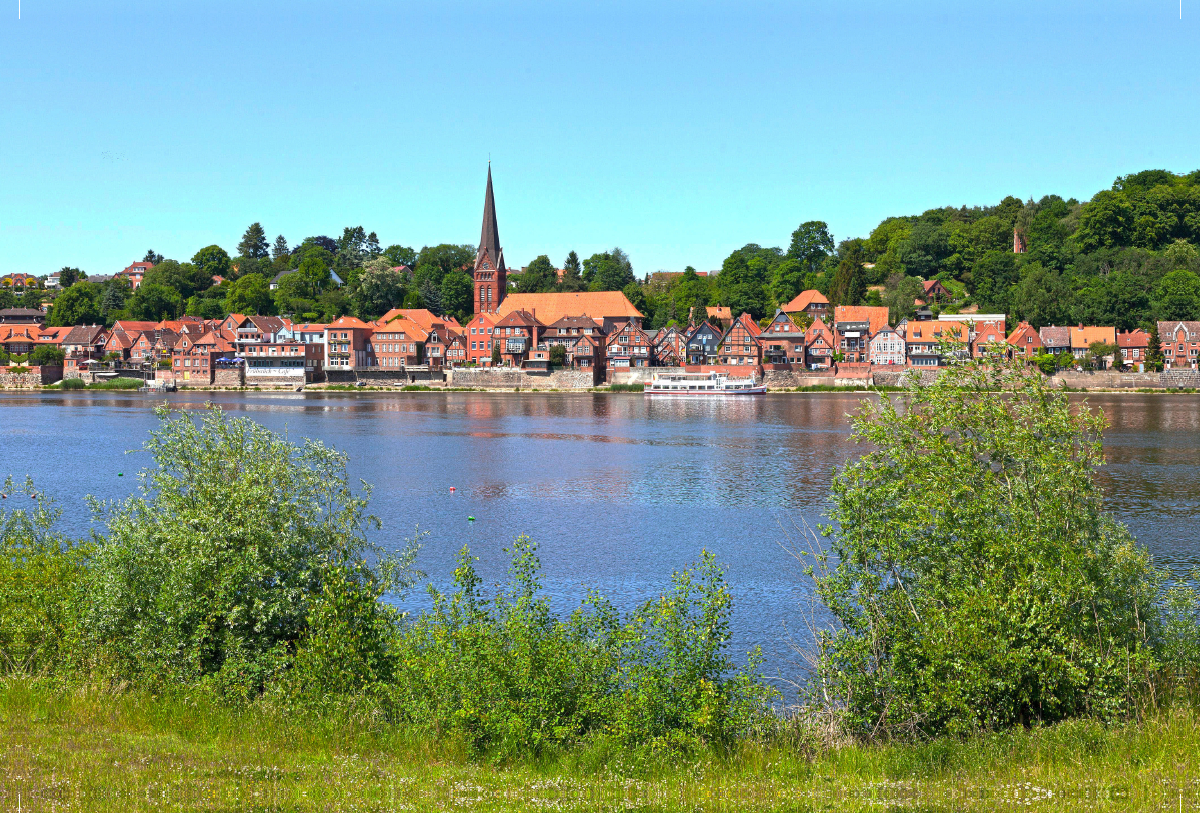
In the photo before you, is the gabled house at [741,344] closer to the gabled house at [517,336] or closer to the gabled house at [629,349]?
the gabled house at [629,349]

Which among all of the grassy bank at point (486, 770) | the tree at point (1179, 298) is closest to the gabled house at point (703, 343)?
the tree at point (1179, 298)

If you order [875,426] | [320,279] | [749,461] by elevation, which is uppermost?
[320,279]

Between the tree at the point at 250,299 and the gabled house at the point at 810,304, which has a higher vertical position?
the tree at the point at 250,299

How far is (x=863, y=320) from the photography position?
342ft

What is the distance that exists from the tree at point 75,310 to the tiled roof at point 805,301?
9227 centimetres

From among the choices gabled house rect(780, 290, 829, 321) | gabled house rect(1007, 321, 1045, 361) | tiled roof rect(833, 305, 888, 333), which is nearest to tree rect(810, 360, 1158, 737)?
gabled house rect(1007, 321, 1045, 361)

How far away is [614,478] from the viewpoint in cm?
3750

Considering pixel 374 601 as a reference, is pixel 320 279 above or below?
above

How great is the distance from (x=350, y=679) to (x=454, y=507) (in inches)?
759

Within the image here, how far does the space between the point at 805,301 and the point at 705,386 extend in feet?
88.8

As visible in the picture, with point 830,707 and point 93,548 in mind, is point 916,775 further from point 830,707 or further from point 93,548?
point 93,548

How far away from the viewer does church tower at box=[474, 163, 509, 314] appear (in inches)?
4732

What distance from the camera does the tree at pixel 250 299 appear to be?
129875 mm

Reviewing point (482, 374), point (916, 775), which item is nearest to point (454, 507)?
point (916, 775)
